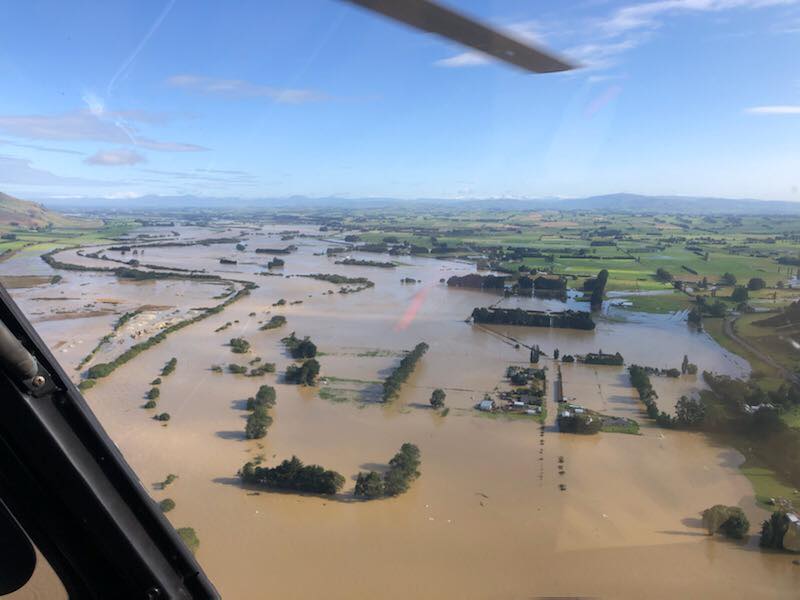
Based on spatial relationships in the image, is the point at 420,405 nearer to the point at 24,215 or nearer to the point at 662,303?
the point at 662,303

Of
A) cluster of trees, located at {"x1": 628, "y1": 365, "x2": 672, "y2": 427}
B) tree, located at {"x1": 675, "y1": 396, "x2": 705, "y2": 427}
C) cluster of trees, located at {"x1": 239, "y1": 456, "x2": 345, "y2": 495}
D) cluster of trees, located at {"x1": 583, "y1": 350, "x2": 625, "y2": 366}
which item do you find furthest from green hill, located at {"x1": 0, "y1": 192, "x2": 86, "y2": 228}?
tree, located at {"x1": 675, "y1": 396, "x2": 705, "y2": 427}

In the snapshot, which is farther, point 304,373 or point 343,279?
point 343,279

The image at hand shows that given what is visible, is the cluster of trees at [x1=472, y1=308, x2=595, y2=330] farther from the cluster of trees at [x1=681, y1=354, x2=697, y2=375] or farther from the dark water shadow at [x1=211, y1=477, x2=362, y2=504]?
the dark water shadow at [x1=211, y1=477, x2=362, y2=504]

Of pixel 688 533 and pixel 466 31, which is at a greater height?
pixel 466 31

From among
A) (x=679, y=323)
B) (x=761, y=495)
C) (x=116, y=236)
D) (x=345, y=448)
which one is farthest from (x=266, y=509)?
(x=116, y=236)

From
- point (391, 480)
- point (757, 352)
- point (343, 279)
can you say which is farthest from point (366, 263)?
point (391, 480)

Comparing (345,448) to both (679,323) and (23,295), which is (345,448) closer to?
(679,323)
